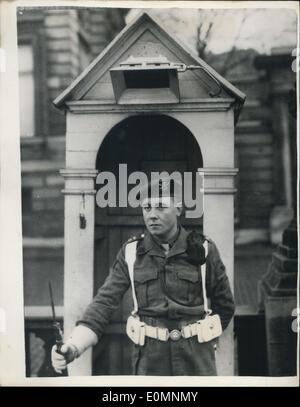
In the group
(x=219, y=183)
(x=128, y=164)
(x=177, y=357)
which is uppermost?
(x=128, y=164)

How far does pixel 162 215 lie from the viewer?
1.79m

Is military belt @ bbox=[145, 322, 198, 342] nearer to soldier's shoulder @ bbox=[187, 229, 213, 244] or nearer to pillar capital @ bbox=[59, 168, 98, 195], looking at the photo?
soldier's shoulder @ bbox=[187, 229, 213, 244]

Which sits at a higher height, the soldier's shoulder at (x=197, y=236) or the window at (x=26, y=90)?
the window at (x=26, y=90)

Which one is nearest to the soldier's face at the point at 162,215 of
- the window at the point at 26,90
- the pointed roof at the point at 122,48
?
the pointed roof at the point at 122,48

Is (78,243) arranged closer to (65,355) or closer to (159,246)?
(159,246)

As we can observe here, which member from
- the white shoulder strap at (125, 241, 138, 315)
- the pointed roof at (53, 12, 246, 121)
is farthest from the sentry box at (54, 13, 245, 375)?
the white shoulder strap at (125, 241, 138, 315)

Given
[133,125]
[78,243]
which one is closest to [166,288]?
[78,243]

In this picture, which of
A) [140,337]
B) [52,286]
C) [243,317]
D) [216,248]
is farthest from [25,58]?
[243,317]

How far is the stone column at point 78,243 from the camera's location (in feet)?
5.85

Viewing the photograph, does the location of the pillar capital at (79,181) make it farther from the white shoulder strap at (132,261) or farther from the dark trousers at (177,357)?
the dark trousers at (177,357)

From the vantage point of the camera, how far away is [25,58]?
1.81m

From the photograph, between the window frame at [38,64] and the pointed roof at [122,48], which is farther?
the window frame at [38,64]

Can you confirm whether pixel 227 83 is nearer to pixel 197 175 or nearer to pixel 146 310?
pixel 197 175

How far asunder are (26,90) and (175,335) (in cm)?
109
